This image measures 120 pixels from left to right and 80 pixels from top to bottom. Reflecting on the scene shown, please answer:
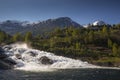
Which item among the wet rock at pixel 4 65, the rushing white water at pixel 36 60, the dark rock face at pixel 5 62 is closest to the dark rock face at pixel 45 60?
the rushing white water at pixel 36 60

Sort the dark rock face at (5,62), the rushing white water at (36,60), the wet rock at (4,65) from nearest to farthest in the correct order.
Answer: the wet rock at (4,65) → the dark rock face at (5,62) → the rushing white water at (36,60)

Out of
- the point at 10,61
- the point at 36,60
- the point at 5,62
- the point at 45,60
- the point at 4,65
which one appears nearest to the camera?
the point at 4,65

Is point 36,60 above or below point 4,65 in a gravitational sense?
above

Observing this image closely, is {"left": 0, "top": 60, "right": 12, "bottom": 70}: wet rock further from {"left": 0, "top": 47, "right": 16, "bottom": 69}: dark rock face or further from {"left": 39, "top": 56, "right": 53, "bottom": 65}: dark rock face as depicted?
{"left": 39, "top": 56, "right": 53, "bottom": 65}: dark rock face

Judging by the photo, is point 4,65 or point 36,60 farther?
point 36,60

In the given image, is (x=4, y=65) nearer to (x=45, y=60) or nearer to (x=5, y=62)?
(x=5, y=62)

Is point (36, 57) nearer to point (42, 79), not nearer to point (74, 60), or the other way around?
point (74, 60)

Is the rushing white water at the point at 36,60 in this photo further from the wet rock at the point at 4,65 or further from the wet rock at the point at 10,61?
the wet rock at the point at 4,65

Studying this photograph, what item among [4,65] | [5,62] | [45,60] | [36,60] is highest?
[5,62]

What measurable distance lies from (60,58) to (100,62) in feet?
89.0

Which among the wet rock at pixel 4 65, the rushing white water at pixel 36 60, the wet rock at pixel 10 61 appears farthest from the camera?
the rushing white water at pixel 36 60

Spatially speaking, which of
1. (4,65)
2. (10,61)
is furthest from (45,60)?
(4,65)

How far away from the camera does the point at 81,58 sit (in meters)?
192

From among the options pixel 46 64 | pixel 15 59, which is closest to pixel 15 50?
pixel 15 59
